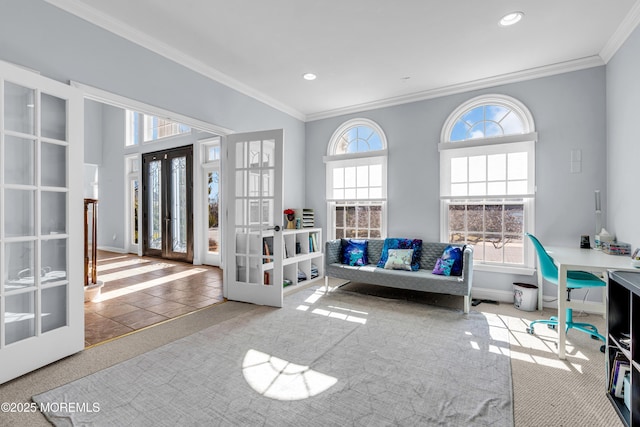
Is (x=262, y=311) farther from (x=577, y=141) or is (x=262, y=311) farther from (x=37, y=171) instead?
(x=577, y=141)

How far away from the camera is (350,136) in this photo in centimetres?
496

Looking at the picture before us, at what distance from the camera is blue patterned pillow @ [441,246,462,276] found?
3.51 metres

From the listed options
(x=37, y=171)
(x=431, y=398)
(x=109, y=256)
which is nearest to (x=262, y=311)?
(x=431, y=398)

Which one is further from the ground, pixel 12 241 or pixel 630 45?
pixel 630 45

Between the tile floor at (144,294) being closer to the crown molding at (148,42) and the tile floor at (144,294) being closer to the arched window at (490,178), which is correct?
the crown molding at (148,42)

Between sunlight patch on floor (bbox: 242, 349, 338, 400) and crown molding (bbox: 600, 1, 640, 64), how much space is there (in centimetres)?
378

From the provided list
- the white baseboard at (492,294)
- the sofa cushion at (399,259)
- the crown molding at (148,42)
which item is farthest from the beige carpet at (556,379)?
the crown molding at (148,42)

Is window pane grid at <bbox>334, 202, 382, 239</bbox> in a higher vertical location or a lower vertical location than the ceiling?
lower

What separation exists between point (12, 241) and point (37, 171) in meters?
0.50

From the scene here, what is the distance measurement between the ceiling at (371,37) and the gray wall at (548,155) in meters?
0.21

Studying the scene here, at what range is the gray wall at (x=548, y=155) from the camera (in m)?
3.33

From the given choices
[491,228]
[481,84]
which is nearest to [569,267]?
[491,228]

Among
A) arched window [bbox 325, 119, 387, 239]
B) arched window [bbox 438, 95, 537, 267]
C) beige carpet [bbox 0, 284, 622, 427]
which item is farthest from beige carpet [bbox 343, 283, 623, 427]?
arched window [bbox 325, 119, 387, 239]

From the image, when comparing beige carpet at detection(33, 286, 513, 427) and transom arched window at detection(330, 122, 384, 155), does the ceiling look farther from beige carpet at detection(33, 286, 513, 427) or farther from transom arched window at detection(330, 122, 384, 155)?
beige carpet at detection(33, 286, 513, 427)
